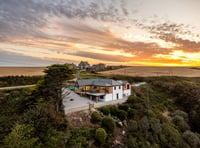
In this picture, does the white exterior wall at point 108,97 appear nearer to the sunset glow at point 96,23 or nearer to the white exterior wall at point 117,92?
the white exterior wall at point 117,92

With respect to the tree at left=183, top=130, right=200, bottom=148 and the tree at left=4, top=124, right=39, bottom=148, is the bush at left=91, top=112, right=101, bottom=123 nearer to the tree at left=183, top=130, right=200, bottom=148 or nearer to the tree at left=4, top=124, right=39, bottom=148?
the tree at left=4, top=124, right=39, bottom=148

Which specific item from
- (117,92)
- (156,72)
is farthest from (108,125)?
(156,72)

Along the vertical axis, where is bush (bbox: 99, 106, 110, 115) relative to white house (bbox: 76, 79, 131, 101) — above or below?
below

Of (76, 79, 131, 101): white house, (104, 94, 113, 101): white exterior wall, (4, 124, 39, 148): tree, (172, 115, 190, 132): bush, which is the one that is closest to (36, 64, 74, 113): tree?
(4, 124, 39, 148): tree

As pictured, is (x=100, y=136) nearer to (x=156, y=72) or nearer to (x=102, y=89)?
(x=102, y=89)

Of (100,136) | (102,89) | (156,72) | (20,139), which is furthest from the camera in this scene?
(156,72)

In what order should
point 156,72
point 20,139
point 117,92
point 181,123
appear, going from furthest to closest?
point 156,72 < point 117,92 < point 181,123 < point 20,139

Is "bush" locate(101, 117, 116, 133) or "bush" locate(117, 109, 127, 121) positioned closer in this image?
"bush" locate(101, 117, 116, 133)

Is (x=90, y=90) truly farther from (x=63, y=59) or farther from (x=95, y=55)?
(x=63, y=59)
